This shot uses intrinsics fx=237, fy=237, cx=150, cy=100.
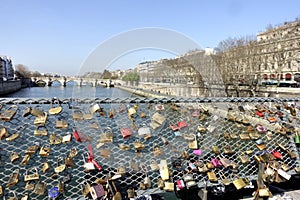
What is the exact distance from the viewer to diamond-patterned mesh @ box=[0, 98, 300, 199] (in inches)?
60.5

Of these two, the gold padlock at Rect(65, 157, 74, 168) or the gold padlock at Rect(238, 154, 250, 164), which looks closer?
the gold padlock at Rect(65, 157, 74, 168)

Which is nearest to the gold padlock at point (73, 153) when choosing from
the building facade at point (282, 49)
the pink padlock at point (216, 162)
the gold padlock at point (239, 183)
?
the pink padlock at point (216, 162)

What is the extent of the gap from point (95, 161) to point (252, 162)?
1.39 m

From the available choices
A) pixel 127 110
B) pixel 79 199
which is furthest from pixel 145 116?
pixel 79 199

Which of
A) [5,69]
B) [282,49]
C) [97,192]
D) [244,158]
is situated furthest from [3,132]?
[5,69]

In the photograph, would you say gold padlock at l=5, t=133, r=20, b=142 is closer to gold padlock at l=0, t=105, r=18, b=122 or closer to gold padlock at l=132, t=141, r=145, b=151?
gold padlock at l=0, t=105, r=18, b=122

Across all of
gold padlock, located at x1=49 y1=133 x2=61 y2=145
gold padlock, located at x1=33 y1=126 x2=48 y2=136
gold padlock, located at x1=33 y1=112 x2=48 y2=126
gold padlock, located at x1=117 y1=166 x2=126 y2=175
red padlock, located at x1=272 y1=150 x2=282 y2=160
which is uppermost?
gold padlock, located at x1=33 y1=112 x2=48 y2=126

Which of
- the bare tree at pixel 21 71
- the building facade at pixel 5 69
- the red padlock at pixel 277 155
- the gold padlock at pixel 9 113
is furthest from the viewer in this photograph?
the bare tree at pixel 21 71

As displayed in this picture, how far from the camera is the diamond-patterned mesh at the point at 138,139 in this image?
5.04 feet

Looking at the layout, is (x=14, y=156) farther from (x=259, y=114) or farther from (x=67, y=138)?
(x=259, y=114)

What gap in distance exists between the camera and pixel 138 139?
67.8 inches

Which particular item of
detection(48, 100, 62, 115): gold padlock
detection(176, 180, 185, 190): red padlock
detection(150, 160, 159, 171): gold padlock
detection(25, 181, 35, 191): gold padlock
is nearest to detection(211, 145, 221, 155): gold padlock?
detection(176, 180, 185, 190): red padlock

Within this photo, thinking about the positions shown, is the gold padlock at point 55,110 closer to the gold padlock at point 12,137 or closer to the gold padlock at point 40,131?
the gold padlock at point 40,131

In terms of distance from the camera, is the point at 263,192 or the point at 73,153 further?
the point at 263,192
